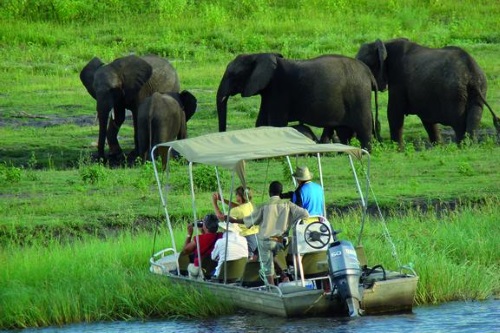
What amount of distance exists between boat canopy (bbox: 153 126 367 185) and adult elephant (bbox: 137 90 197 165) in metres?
8.57

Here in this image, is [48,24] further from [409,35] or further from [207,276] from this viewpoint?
[207,276]

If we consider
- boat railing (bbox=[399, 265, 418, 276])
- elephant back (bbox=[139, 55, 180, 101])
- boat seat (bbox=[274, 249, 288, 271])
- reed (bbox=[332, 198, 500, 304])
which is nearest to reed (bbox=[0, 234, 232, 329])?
boat seat (bbox=[274, 249, 288, 271])

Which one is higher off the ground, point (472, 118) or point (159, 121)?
point (159, 121)

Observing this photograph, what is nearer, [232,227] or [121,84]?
[232,227]

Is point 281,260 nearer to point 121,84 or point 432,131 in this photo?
point 432,131

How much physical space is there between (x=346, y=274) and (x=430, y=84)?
1368 cm

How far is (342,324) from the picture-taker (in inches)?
569

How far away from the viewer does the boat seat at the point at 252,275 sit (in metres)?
14.8

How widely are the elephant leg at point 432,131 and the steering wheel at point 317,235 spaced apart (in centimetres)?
1246

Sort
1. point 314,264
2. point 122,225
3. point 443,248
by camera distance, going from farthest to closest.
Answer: point 122,225
point 443,248
point 314,264

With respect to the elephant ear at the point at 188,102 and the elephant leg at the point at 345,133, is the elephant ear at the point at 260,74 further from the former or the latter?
the elephant leg at the point at 345,133

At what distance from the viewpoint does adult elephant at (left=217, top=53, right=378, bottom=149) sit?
86.7ft

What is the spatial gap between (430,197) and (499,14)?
19246mm

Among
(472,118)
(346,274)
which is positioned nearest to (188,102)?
(472,118)
